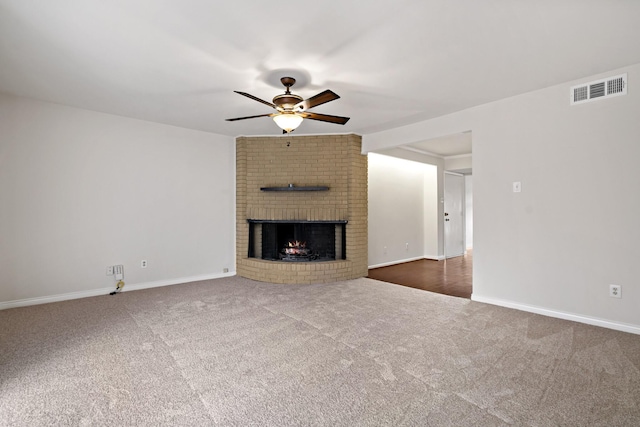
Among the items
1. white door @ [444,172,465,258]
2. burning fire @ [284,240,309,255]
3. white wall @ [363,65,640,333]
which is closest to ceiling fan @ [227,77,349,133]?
white wall @ [363,65,640,333]

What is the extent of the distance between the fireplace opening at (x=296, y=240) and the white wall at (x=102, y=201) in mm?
504

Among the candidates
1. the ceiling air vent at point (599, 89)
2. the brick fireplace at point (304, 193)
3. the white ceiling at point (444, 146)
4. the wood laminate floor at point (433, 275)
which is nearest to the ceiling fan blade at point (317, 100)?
the brick fireplace at point (304, 193)

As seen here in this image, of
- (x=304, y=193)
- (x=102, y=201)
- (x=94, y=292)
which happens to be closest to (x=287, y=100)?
(x=304, y=193)

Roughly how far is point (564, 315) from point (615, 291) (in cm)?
49

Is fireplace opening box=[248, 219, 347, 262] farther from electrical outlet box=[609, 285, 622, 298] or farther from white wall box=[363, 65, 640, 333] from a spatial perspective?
electrical outlet box=[609, 285, 622, 298]

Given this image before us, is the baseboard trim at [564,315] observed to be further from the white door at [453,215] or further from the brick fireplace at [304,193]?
the white door at [453,215]

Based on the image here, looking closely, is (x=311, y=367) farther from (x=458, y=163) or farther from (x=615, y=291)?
(x=458, y=163)

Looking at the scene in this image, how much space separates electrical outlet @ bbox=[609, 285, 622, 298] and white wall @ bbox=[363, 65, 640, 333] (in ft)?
0.11

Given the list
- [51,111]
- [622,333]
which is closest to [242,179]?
[51,111]

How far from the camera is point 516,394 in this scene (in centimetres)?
189

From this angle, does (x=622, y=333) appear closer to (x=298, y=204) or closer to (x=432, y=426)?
(x=432, y=426)

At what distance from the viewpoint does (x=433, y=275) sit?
542 centimetres

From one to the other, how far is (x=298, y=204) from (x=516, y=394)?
386 cm

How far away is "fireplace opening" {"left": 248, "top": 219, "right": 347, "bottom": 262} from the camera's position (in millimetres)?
5294
